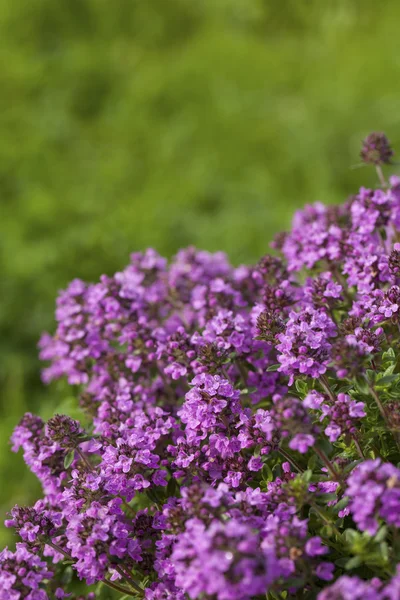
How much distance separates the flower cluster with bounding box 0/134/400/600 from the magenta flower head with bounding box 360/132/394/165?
0.01 metres

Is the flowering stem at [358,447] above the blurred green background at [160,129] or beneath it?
beneath

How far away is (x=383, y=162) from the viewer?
12.8 feet

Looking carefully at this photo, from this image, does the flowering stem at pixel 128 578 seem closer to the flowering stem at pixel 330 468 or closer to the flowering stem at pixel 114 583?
the flowering stem at pixel 114 583

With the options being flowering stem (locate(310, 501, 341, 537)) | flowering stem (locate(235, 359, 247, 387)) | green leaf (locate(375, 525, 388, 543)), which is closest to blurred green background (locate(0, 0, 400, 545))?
flowering stem (locate(235, 359, 247, 387))

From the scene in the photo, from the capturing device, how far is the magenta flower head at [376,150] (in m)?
3.84

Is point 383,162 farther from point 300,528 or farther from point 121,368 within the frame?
point 300,528

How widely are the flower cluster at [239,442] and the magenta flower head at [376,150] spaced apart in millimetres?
12

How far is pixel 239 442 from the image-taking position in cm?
282

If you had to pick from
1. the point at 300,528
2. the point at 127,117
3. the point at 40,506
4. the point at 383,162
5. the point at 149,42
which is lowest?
the point at 300,528

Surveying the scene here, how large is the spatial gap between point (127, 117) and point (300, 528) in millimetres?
8186

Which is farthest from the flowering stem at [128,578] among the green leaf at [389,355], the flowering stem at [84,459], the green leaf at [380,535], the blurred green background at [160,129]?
the blurred green background at [160,129]

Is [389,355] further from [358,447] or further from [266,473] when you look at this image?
[266,473]

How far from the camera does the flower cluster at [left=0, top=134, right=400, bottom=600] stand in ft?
7.48

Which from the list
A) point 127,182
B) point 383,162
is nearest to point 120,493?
point 383,162
